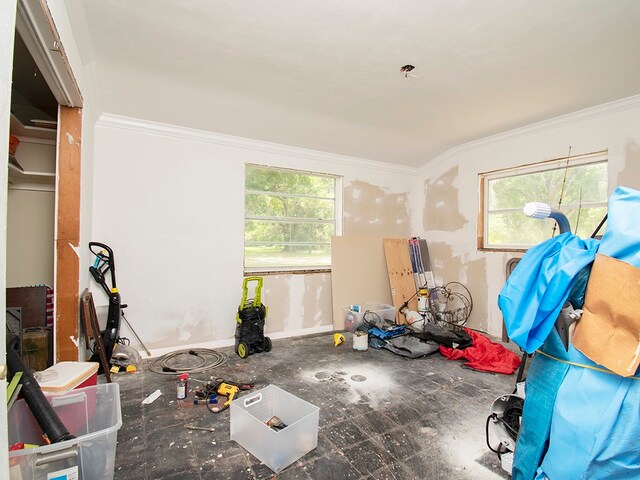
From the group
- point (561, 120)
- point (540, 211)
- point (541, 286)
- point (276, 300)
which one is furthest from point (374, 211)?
point (541, 286)

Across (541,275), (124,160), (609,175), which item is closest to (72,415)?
(541,275)

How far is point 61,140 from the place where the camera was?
2.32m

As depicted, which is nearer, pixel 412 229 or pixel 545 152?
pixel 545 152

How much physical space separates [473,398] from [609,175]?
8.43ft

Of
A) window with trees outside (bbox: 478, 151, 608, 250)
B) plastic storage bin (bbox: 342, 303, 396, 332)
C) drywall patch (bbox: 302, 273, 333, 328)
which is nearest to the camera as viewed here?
window with trees outside (bbox: 478, 151, 608, 250)

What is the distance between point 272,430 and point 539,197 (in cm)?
389

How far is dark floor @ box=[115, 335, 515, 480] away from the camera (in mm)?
1797

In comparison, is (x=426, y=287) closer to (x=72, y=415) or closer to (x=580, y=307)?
(x=580, y=307)

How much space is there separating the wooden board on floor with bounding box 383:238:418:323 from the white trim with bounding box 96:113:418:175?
120cm

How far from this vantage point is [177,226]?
11.6 ft

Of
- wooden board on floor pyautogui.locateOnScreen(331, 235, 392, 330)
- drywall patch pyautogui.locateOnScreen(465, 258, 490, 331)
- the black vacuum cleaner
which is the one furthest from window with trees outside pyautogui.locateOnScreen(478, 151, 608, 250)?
the black vacuum cleaner

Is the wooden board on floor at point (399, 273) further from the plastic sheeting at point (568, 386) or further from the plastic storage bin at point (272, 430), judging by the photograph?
the plastic sheeting at point (568, 386)

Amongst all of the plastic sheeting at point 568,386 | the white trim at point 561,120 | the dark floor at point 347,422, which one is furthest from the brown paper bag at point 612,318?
the white trim at point 561,120

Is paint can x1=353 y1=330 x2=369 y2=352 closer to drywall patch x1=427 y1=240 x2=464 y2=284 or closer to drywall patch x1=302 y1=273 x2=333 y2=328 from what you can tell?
drywall patch x1=302 y1=273 x2=333 y2=328
